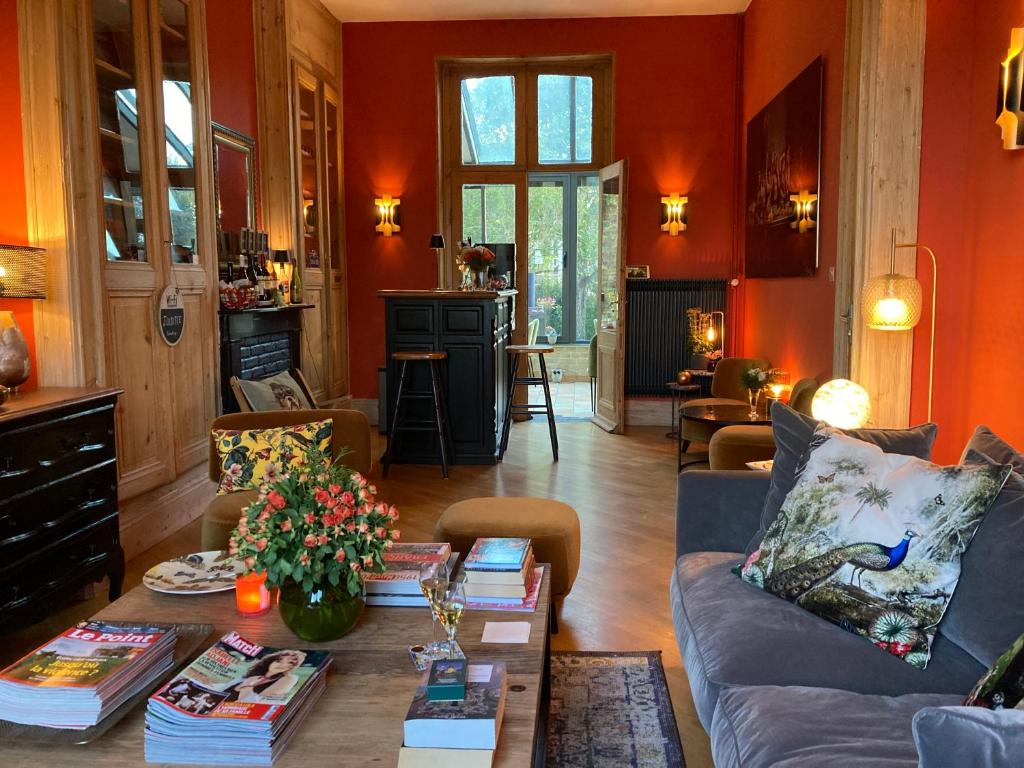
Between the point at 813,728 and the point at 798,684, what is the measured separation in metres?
0.27

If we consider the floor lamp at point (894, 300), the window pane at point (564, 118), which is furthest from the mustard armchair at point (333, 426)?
the window pane at point (564, 118)

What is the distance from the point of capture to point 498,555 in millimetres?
2428

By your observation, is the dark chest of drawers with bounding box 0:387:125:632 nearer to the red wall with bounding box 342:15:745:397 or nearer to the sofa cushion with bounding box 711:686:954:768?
the sofa cushion with bounding box 711:686:954:768

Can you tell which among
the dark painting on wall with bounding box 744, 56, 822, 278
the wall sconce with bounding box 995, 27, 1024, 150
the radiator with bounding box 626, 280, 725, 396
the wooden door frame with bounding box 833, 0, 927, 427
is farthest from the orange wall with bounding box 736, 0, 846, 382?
the wall sconce with bounding box 995, 27, 1024, 150

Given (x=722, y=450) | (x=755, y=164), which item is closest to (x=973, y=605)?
(x=722, y=450)

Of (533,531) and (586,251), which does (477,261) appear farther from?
(586,251)

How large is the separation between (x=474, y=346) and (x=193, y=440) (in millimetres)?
2096

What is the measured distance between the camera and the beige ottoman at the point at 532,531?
3244 mm

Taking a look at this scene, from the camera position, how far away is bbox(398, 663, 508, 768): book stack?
1515 mm

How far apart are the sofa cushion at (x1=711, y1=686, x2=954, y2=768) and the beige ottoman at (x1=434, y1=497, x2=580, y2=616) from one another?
1.36 m

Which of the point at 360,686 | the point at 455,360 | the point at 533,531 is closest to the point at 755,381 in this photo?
the point at 455,360

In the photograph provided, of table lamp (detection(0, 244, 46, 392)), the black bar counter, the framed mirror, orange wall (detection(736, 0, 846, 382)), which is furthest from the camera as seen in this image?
the black bar counter

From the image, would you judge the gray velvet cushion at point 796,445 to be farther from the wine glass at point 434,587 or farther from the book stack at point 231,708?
the book stack at point 231,708

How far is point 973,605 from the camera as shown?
201 cm
